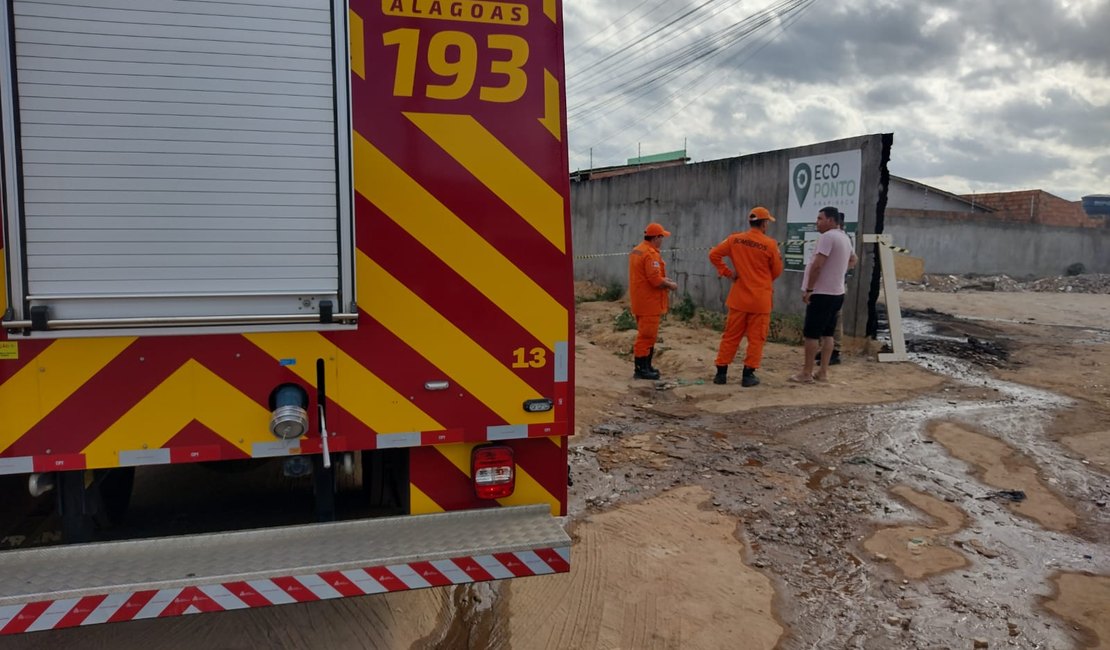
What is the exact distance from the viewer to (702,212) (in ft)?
42.6

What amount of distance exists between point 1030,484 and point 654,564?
2.83 metres

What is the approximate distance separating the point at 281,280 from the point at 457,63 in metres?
0.93

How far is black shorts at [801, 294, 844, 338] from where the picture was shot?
7.72m

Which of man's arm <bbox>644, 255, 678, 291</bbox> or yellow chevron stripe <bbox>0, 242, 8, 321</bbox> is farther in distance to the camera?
man's arm <bbox>644, 255, 678, 291</bbox>

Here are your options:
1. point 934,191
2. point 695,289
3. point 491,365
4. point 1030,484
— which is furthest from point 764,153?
point 934,191

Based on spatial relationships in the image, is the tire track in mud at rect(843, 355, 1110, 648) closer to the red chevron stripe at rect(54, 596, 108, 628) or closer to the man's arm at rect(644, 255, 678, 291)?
the man's arm at rect(644, 255, 678, 291)

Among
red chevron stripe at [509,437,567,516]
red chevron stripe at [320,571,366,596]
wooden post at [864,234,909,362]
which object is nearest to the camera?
red chevron stripe at [320,571,366,596]

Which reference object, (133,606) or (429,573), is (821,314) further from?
(133,606)

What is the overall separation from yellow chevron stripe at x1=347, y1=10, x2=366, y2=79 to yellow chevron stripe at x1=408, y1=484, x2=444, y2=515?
145 centimetres

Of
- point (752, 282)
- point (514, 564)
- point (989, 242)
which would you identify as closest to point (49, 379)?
point (514, 564)

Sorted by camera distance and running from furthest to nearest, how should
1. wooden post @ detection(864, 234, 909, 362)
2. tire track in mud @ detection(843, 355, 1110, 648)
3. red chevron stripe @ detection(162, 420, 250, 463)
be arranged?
wooden post @ detection(864, 234, 909, 362) < tire track in mud @ detection(843, 355, 1110, 648) < red chevron stripe @ detection(162, 420, 250, 463)

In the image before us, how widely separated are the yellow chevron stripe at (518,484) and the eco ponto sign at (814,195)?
7.47 meters

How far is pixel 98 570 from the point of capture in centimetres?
227

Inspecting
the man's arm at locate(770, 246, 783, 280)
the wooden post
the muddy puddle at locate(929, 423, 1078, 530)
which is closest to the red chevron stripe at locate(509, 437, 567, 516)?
the muddy puddle at locate(929, 423, 1078, 530)
